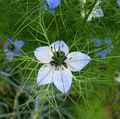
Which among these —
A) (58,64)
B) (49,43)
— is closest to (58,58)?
(58,64)

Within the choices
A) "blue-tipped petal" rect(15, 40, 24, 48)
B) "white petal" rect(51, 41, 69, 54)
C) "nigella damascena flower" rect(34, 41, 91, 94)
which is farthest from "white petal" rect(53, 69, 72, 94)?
"blue-tipped petal" rect(15, 40, 24, 48)

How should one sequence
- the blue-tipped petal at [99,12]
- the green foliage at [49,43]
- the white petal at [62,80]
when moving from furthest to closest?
1. the blue-tipped petal at [99,12]
2. the green foliage at [49,43]
3. the white petal at [62,80]

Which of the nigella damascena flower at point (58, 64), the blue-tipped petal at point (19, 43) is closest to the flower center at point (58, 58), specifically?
the nigella damascena flower at point (58, 64)

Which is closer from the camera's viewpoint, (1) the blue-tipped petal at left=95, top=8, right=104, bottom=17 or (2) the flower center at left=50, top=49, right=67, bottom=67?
(2) the flower center at left=50, top=49, right=67, bottom=67

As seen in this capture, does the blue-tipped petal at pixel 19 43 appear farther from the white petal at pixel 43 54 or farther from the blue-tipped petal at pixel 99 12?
the blue-tipped petal at pixel 99 12

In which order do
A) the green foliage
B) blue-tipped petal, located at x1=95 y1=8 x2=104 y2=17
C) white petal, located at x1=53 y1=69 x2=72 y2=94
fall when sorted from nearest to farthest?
white petal, located at x1=53 y1=69 x2=72 y2=94 < the green foliage < blue-tipped petal, located at x1=95 y1=8 x2=104 y2=17

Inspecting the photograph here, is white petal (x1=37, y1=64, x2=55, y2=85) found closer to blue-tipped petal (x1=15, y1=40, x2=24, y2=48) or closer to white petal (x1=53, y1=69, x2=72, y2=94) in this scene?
white petal (x1=53, y1=69, x2=72, y2=94)

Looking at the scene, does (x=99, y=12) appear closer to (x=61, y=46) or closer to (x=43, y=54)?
(x=61, y=46)

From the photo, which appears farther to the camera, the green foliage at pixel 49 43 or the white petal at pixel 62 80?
the green foliage at pixel 49 43

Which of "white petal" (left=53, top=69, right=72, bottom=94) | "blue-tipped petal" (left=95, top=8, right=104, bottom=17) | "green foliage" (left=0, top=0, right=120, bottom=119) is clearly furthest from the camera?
"blue-tipped petal" (left=95, top=8, right=104, bottom=17)
